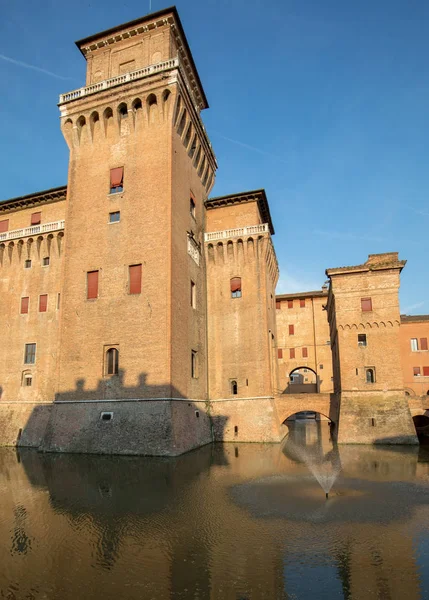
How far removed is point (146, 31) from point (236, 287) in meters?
19.2

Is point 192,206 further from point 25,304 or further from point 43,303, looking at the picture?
point 25,304

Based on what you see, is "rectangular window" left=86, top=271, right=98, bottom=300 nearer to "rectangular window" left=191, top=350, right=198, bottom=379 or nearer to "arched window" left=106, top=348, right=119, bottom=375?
"arched window" left=106, top=348, right=119, bottom=375

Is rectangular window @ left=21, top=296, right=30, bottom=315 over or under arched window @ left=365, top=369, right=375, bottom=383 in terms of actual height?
over

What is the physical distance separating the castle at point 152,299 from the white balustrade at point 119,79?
97 millimetres

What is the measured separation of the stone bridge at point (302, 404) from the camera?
1188 inches

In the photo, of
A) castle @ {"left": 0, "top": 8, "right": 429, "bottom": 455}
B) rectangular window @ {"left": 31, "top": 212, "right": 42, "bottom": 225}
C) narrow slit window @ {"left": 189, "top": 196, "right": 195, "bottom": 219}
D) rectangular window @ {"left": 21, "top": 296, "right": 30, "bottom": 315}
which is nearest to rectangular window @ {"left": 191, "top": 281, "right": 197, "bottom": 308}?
castle @ {"left": 0, "top": 8, "right": 429, "bottom": 455}

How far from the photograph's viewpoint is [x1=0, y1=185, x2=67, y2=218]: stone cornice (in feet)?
108

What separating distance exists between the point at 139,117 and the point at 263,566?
Result: 2717 centimetres

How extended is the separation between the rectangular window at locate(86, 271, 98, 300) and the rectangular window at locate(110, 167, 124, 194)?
5733 millimetres

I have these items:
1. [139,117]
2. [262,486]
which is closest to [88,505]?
[262,486]

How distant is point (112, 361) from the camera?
25.5 m

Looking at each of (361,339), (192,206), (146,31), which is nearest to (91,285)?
(192,206)

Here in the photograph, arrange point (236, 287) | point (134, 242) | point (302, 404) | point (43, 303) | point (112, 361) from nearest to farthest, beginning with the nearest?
point (112, 361)
point (134, 242)
point (302, 404)
point (43, 303)
point (236, 287)

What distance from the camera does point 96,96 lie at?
29.1 meters
